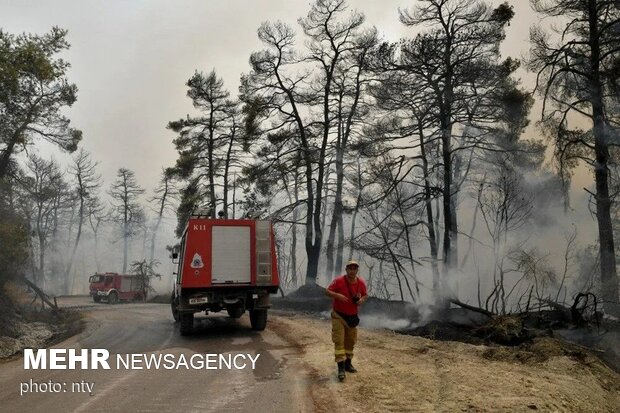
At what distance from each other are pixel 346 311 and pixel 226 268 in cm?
552

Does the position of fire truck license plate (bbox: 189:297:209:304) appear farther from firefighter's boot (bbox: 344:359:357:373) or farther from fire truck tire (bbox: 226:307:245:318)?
firefighter's boot (bbox: 344:359:357:373)

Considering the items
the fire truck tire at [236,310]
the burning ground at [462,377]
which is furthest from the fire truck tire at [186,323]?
the burning ground at [462,377]

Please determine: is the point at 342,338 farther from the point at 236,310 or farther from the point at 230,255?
the point at 236,310

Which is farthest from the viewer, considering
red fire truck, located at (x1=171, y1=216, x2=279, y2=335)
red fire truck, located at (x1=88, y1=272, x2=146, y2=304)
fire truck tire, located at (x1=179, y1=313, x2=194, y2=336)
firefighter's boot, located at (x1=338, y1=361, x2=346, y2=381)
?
red fire truck, located at (x1=88, y1=272, x2=146, y2=304)

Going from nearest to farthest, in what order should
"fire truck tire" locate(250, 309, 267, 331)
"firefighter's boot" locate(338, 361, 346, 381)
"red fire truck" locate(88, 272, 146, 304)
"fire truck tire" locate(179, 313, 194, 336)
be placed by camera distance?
"firefighter's boot" locate(338, 361, 346, 381)
"fire truck tire" locate(179, 313, 194, 336)
"fire truck tire" locate(250, 309, 267, 331)
"red fire truck" locate(88, 272, 146, 304)

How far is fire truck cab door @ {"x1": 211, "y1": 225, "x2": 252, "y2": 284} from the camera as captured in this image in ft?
38.0

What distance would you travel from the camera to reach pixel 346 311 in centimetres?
681

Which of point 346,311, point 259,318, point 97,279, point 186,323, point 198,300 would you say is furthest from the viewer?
point 97,279

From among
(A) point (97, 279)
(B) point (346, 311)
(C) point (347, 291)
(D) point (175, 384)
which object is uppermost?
(C) point (347, 291)

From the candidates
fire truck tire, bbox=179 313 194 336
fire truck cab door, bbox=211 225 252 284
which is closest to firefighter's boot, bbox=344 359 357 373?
fire truck cab door, bbox=211 225 252 284

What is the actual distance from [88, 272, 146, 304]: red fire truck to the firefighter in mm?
31846

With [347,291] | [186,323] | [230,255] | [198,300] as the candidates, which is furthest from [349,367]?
[186,323]

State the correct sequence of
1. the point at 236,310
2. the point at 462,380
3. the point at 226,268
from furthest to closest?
the point at 236,310
the point at 226,268
the point at 462,380

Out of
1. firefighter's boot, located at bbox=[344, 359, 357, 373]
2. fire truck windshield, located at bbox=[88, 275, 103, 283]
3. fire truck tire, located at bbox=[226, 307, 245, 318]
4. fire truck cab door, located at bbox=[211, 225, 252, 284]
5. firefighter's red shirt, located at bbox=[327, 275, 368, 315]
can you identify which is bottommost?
firefighter's boot, located at bbox=[344, 359, 357, 373]
